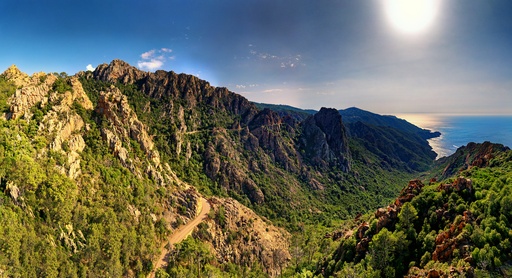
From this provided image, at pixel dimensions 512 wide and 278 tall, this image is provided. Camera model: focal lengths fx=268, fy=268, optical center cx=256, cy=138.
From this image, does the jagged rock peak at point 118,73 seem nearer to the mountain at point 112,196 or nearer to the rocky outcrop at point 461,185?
the mountain at point 112,196

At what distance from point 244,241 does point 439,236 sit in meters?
71.8

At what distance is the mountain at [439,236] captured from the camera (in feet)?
135

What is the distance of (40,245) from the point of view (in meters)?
59.6

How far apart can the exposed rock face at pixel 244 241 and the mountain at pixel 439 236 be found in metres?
34.5

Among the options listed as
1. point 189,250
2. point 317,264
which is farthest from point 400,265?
point 189,250

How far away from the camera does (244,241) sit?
10594cm

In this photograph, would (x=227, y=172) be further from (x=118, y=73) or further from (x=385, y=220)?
(x=118, y=73)

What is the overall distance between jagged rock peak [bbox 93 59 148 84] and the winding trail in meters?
120

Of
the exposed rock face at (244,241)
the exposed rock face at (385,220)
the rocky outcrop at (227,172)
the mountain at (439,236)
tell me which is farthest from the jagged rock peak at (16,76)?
the exposed rock face at (385,220)

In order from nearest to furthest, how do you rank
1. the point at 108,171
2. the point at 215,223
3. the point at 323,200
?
the point at 108,171 → the point at 215,223 → the point at 323,200

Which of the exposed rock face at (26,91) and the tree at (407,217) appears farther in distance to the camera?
the exposed rock face at (26,91)

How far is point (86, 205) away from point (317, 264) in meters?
69.2

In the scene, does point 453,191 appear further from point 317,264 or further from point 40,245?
point 40,245

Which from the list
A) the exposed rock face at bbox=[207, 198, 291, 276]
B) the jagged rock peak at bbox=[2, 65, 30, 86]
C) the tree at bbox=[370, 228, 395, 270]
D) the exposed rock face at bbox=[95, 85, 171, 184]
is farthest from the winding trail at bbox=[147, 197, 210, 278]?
the jagged rock peak at bbox=[2, 65, 30, 86]
